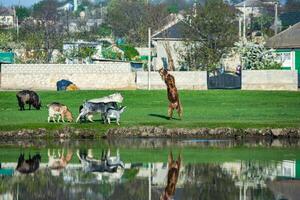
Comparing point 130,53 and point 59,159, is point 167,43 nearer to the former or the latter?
point 130,53

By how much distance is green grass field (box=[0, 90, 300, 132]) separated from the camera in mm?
35406

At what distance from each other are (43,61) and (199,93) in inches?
1357

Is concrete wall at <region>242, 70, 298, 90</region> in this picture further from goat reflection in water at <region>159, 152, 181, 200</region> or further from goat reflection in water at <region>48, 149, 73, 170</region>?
goat reflection in water at <region>159, 152, 181, 200</region>

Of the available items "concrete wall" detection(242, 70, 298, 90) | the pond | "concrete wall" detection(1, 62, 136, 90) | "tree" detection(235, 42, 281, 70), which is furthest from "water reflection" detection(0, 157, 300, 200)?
"tree" detection(235, 42, 281, 70)

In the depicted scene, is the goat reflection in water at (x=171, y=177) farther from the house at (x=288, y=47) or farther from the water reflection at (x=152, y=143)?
the house at (x=288, y=47)

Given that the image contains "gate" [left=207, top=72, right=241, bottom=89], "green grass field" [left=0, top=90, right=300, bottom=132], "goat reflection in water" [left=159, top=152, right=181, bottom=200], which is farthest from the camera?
"gate" [left=207, top=72, right=241, bottom=89]

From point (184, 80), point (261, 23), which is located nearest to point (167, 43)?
point (184, 80)

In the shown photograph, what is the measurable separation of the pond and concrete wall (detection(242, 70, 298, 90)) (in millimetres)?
30346

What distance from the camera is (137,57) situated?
92688 millimetres

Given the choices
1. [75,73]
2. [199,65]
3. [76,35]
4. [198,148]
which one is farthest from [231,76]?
[198,148]

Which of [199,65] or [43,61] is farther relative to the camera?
[43,61]

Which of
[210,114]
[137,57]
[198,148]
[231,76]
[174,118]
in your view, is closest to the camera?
[198,148]

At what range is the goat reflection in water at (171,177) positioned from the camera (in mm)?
20931

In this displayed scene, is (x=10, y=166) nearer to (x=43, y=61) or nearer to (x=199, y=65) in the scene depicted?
(x=199, y=65)
